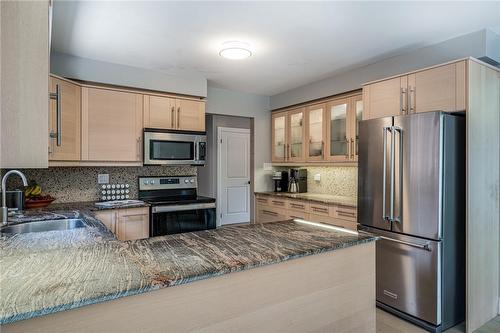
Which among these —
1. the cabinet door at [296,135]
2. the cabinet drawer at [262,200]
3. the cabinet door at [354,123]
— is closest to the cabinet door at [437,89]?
the cabinet door at [354,123]

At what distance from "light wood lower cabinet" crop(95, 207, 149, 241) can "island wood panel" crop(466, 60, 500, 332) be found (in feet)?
9.81

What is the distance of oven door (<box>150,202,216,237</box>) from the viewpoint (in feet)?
10.8

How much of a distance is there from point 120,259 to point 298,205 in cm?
308

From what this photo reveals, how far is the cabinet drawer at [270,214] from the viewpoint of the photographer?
4.40 m

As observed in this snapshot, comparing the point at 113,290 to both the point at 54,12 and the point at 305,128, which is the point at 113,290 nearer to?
the point at 54,12

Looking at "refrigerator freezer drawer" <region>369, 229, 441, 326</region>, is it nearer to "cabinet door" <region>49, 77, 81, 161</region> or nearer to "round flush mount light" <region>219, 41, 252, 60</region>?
"round flush mount light" <region>219, 41, 252, 60</region>

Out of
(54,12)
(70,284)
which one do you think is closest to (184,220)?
(54,12)

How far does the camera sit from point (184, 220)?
3.45m

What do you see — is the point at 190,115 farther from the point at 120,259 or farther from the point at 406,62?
the point at 120,259

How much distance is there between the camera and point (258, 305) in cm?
126

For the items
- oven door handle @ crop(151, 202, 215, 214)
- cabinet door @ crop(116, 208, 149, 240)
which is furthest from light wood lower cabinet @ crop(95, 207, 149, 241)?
oven door handle @ crop(151, 202, 215, 214)

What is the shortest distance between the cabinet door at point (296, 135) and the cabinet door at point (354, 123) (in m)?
0.84

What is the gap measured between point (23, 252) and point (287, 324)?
48.5 inches

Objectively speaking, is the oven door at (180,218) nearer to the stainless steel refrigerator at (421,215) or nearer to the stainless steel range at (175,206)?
the stainless steel range at (175,206)
